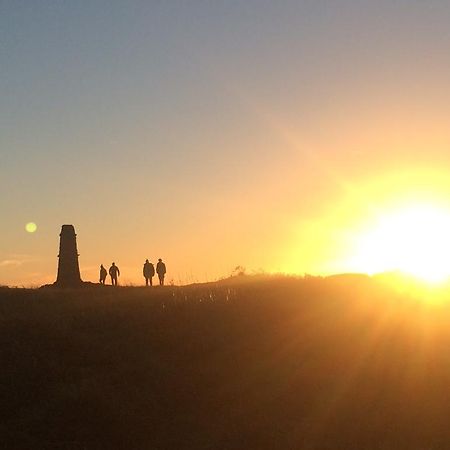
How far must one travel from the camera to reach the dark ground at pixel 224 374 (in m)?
17.0

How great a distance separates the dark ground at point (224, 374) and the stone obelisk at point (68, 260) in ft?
45.8

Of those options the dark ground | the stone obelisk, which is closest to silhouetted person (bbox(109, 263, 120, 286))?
the stone obelisk

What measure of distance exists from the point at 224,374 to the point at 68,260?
963 inches

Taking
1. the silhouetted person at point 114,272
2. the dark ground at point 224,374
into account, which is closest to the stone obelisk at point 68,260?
the silhouetted person at point 114,272

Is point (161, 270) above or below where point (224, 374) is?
above

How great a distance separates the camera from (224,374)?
20.3m

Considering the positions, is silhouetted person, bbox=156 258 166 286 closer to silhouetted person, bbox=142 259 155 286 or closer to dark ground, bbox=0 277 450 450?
silhouetted person, bbox=142 259 155 286

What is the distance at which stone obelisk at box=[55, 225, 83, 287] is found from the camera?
137ft

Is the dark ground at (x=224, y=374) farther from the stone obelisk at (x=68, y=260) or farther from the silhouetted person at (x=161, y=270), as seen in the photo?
the silhouetted person at (x=161, y=270)

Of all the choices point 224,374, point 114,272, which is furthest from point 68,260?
point 224,374

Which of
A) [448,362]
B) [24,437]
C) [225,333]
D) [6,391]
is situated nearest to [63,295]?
[225,333]

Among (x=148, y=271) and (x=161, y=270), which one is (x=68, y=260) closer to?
(x=148, y=271)

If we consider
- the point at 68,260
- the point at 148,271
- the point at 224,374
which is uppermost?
the point at 68,260

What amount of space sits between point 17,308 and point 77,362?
7.78 metres
